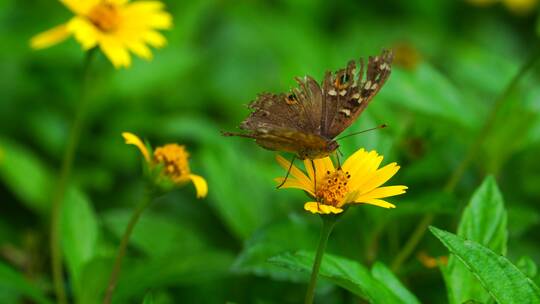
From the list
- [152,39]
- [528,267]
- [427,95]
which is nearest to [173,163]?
[152,39]

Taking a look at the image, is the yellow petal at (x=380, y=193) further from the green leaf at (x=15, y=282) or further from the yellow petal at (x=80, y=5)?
the yellow petal at (x=80, y=5)

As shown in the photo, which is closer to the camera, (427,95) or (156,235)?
(156,235)

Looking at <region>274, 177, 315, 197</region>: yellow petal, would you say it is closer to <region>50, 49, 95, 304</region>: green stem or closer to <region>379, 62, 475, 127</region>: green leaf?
<region>50, 49, 95, 304</region>: green stem

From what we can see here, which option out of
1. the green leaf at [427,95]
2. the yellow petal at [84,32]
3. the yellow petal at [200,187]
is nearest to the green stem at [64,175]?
the yellow petal at [84,32]

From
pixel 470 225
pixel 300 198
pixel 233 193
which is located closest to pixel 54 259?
pixel 233 193

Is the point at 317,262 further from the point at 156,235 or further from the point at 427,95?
the point at 427,95

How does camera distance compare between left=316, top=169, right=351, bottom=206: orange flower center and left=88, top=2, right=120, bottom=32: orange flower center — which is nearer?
left=316, top=169, right=351, bottom=206: orange flower center

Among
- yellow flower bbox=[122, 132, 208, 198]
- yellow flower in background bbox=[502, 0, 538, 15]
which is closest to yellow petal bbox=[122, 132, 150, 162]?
yellow flower bbox=[122, 132, 208, 198]

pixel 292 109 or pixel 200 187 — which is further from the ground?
pixel 292 109
